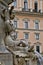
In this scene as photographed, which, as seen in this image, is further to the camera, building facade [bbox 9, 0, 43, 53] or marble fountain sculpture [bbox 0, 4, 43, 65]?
building facade [bbox 9, 0, 43, 53]

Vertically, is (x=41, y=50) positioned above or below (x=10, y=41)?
below

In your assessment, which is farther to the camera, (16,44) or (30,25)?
(30,25)

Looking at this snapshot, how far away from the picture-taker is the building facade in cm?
3856

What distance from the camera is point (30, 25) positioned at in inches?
1539

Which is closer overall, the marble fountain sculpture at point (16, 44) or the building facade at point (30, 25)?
the marble fountain sculpture at point (16, 44)

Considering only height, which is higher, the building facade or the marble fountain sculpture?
the marble fountain sculpture

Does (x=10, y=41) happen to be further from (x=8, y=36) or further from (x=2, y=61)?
(x=2, y=61)

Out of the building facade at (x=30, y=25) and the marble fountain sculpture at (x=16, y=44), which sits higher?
the marble fountain sculpture at (x=16, y=44)

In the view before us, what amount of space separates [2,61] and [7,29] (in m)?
0.98

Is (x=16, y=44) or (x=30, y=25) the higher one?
(x=16, y=44)

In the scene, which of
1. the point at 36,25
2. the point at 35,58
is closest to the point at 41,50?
the point at 36,25

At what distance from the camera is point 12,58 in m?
6.04

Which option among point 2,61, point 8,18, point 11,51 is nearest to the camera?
point 2,61

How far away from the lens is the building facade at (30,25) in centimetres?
3856
